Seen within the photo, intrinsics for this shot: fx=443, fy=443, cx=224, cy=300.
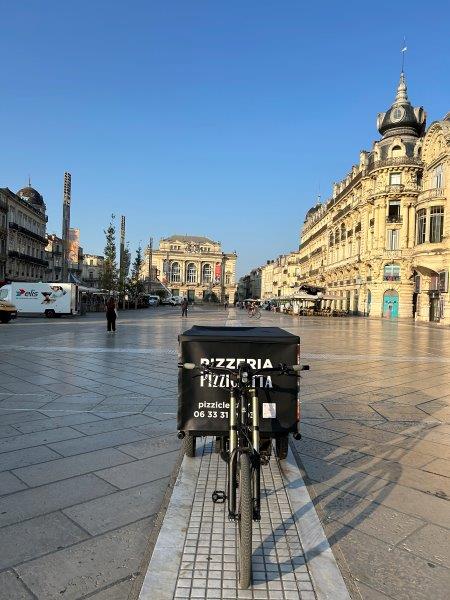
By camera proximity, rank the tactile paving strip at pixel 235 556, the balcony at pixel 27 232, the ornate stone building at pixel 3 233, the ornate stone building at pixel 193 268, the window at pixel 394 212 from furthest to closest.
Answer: the ornate stone building at pixel 193 268 → the balcony at pixel 27 232 → the ornate stone building at pixel 3 233 → the window at pixel 394 212 → the tactile paving strip at pixel 235 556

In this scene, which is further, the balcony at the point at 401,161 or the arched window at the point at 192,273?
the arched window at the point at 192,273

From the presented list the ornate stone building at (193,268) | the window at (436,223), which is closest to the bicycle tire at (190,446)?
the window at (436,223)

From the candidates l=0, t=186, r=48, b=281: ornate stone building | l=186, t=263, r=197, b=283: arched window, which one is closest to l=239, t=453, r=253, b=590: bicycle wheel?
l=0, t=186, r=48, b=281: ornate stone building

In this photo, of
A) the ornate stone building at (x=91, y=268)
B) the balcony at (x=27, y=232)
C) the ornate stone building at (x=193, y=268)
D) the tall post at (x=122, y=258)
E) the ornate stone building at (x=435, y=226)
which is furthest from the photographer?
the ornate stone building at (x=193, y=268)

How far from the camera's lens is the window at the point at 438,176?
3662 cm

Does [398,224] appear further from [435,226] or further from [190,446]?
[190,446]

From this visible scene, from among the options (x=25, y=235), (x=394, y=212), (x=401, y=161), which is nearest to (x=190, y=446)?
(x=394, y=212)

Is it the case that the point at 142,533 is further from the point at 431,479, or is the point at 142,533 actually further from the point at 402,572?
the point at 431,479

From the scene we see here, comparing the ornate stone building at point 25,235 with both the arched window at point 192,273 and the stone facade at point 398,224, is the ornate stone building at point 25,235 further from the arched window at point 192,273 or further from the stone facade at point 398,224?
the arched window at point 192,273

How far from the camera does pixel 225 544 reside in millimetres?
2992

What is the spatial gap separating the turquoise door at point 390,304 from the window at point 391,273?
1.38 meters

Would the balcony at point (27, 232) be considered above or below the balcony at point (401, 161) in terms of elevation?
below

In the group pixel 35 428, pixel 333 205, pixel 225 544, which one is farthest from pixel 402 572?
pixel 333 205

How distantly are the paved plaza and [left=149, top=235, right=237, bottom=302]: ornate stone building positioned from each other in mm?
123019
